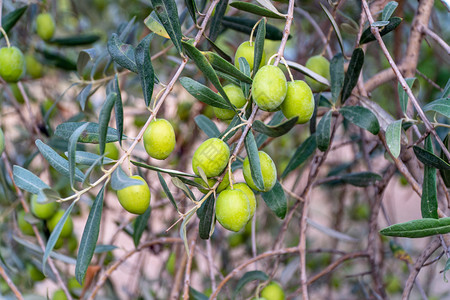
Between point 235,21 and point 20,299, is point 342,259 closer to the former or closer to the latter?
point 235,21

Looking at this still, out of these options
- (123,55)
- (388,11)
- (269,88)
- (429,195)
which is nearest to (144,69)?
(123,55)

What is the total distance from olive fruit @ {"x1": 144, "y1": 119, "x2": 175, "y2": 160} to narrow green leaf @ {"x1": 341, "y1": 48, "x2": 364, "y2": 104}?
0.46 meters

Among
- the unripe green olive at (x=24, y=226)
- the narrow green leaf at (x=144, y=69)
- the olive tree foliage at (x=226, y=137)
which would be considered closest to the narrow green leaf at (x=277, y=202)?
the olive tree foliage at (x=226, y=137)

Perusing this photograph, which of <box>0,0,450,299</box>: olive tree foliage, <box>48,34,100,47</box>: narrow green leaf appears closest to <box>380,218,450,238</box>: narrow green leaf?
<box>0,0,450,299</box>: olive tree foliage

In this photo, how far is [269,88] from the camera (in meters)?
0.75

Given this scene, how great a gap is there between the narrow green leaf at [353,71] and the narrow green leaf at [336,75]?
0.5 inches

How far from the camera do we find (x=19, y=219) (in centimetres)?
165

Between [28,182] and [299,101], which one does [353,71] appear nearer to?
[299,101]

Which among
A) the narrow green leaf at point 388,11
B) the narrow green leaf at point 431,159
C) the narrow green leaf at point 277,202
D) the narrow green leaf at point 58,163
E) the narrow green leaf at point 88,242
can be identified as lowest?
the narrow green leaf at point 88,242

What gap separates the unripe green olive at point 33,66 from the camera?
1.95 meters

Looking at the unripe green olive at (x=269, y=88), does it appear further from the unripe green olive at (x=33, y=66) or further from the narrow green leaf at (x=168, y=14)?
the unripe green olive at (x=33, y=66)

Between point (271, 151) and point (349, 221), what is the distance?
838mm

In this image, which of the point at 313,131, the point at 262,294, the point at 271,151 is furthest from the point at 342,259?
the point at 271,151

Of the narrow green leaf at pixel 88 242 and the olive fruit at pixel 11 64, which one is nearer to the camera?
the narrow green leaf at pixel 88 242
